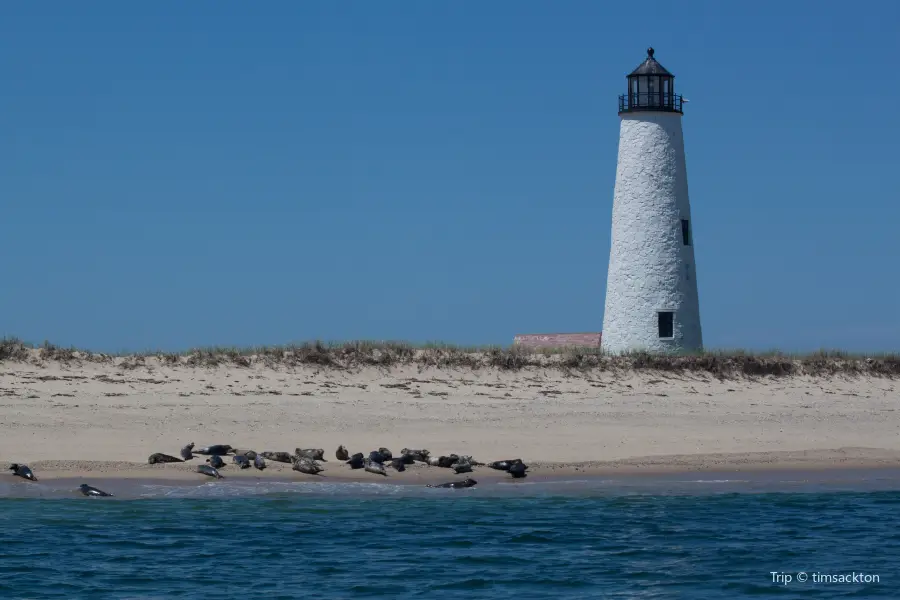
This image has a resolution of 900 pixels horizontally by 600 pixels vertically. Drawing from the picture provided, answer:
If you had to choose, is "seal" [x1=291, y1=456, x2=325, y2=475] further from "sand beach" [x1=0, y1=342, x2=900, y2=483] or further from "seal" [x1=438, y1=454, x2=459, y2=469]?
"seal" [x1=438, y1=454, x2=459, y2=469]

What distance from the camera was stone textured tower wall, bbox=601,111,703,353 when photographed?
1218 inches

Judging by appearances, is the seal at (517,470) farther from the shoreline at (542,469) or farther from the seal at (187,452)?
the seal at (187,452)

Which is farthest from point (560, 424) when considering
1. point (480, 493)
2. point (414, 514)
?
point (414, 514)

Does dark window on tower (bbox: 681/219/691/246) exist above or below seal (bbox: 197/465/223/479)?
above

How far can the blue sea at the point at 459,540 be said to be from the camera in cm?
1286

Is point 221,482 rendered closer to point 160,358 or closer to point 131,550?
point 131,550

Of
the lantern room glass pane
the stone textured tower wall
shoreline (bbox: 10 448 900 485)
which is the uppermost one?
the lantern room glass pane

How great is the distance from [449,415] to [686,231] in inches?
466

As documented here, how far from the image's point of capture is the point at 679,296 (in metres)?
31.1

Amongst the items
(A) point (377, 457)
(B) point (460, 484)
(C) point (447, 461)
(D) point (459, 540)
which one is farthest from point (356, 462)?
(D) point (459, 540)

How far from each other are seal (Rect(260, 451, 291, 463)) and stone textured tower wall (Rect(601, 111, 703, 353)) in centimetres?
1408

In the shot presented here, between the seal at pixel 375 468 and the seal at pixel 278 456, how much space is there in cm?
118

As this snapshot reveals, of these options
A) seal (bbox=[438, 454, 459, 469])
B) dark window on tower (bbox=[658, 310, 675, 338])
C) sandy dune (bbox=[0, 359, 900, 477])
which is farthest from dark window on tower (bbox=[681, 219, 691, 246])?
seal (bbox=[438, 454, 459, 469])

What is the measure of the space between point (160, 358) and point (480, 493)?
9650 millimetres
